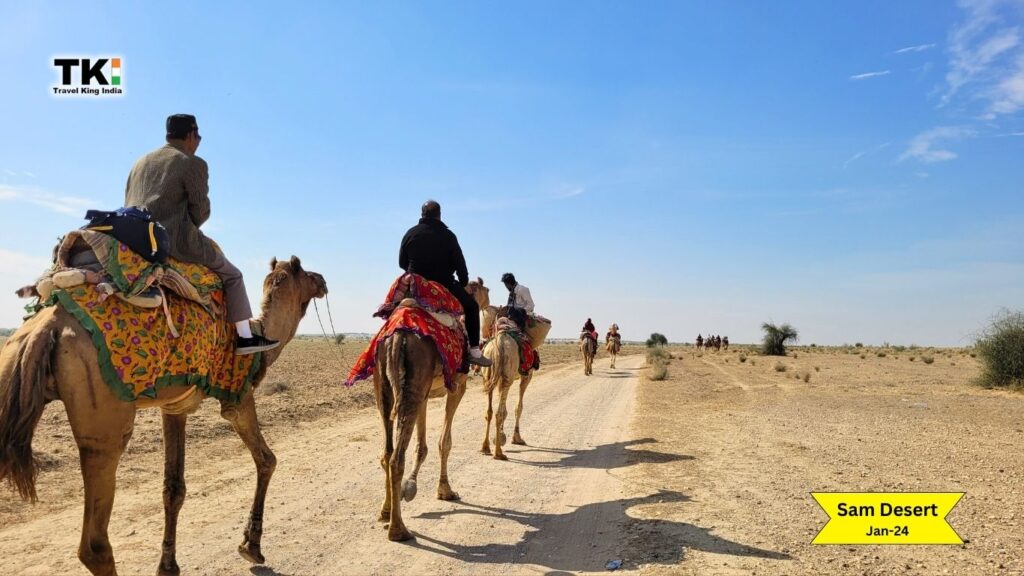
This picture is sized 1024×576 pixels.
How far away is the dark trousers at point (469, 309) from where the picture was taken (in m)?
7.34

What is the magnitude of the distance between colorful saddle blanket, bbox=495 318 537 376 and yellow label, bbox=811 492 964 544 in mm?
5697

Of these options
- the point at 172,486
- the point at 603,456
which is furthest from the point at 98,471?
the point at 603,456

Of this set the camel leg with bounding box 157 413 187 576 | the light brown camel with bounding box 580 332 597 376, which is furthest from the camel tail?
the light brown camel with bounding box 580 332 597 376

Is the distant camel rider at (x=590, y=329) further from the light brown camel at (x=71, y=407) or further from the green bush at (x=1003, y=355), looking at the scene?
the light brown camel at (x=71, y=407)

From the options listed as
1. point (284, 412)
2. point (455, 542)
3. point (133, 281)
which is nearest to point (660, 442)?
point (455, 542)

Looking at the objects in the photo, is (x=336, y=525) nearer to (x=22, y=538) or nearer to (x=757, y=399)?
(x=22, y=538)

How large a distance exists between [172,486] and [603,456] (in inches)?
285

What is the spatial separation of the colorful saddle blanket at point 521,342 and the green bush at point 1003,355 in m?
21.3

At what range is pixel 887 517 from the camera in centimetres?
632

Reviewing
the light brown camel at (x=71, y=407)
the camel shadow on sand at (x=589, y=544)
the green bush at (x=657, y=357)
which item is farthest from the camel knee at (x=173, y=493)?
the green bush at (x=657, y=357)

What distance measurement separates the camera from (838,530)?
6109 mm

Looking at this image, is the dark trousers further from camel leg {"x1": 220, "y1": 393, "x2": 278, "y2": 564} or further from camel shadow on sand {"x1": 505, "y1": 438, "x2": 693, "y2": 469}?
camel shadow on sand {"x1": 505, "y1": 438, "x2": 693, "y2": 469}

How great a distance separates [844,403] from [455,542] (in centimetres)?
1574

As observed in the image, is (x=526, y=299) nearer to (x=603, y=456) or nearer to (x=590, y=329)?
(x=603, y=456)
